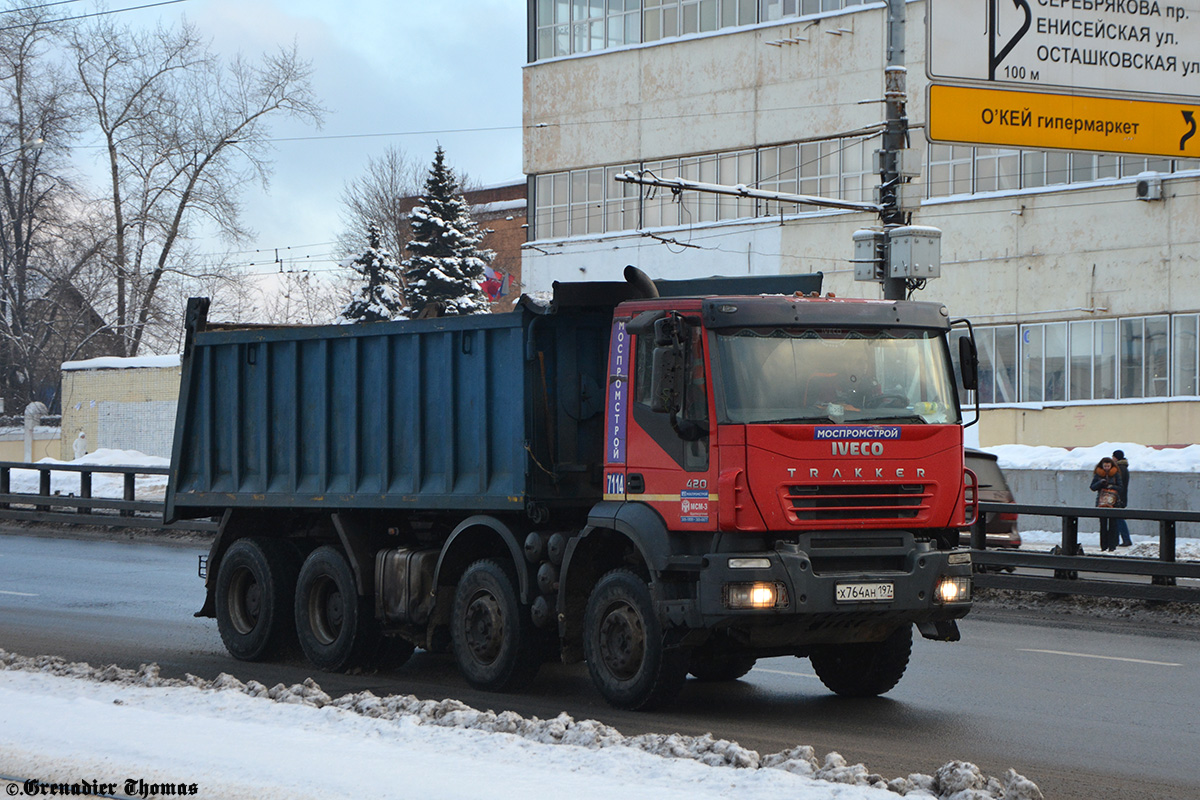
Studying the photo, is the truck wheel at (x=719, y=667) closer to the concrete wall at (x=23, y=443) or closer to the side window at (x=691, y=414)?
the side window at (x=691, y=414)

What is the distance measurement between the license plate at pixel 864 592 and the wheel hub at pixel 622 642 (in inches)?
52.1

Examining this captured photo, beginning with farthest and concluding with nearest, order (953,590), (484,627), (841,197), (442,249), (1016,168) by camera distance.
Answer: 1. (442,249)
2. (841,197)
3. (1016,168)
4. (484,627)
5. (953,590)

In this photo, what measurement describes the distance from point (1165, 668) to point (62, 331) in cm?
5163

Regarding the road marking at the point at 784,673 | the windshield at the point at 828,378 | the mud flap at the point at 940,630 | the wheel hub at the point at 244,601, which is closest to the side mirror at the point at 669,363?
the windshield at the point at 828,378

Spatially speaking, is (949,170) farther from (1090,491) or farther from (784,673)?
(784,673)

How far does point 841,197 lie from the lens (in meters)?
42.3

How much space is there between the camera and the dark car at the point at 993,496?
69.5ft

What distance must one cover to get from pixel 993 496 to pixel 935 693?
432 inches

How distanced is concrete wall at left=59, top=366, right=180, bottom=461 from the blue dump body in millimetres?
32320

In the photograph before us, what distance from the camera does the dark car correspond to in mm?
21188

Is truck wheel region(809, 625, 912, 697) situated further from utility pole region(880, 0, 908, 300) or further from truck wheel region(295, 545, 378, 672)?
utility pole region(880, 0, 908, 300)

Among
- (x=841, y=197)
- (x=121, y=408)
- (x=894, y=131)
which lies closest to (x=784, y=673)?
(x=894, y=131)

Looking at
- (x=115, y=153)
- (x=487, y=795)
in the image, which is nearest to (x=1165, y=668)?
(x=487, y=795)

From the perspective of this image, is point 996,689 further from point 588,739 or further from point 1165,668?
point 588,739
